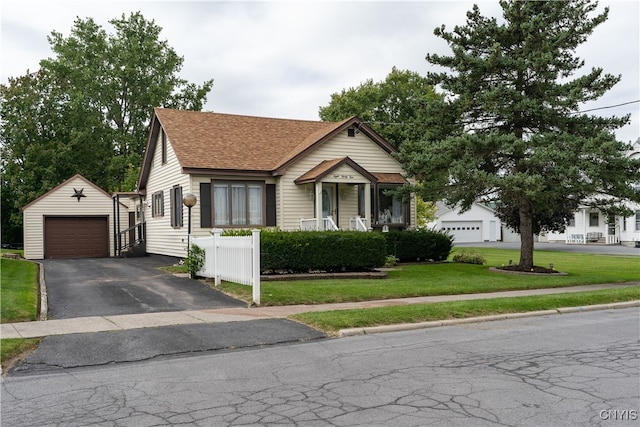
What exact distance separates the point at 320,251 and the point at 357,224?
546 cm

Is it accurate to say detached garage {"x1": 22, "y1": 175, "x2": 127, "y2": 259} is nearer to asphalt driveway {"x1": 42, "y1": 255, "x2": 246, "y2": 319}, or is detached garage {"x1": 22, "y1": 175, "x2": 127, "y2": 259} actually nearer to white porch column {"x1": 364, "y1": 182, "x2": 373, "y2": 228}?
asphalt driveway {"x1": 42, "y1": 255, "x2": 246, "y2": 319}

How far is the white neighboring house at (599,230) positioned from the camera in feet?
161

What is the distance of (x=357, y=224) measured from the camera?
23.5 metres

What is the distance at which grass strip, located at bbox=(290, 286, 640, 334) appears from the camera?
1079 centimetres

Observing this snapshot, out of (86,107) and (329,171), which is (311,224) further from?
(86,107)

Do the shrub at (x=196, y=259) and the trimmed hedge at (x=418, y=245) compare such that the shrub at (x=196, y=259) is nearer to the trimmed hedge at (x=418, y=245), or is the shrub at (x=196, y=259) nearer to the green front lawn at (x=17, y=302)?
the green front lawn at (x=17, y=302)

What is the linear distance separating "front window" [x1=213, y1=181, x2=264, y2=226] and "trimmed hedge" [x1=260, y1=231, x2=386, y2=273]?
5.20 meters

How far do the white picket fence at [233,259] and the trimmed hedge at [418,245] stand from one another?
361 inches

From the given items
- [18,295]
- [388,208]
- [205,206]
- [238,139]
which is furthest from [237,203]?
[18,295]

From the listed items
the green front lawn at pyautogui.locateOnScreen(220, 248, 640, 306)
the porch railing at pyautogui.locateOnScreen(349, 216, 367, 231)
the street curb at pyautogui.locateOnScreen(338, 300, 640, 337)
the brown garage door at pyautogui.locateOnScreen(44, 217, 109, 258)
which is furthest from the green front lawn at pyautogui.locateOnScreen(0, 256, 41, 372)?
the brown garage door at pyautogui.locateOnScreen(44, 217, 109, 258)

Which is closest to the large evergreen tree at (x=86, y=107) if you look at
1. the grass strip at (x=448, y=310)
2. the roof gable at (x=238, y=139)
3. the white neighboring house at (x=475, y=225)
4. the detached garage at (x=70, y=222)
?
the detached garage at (x=70, y=222)

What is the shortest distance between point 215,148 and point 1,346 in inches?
619

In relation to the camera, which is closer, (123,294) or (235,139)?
(123,294)

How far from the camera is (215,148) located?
23.4 metres
